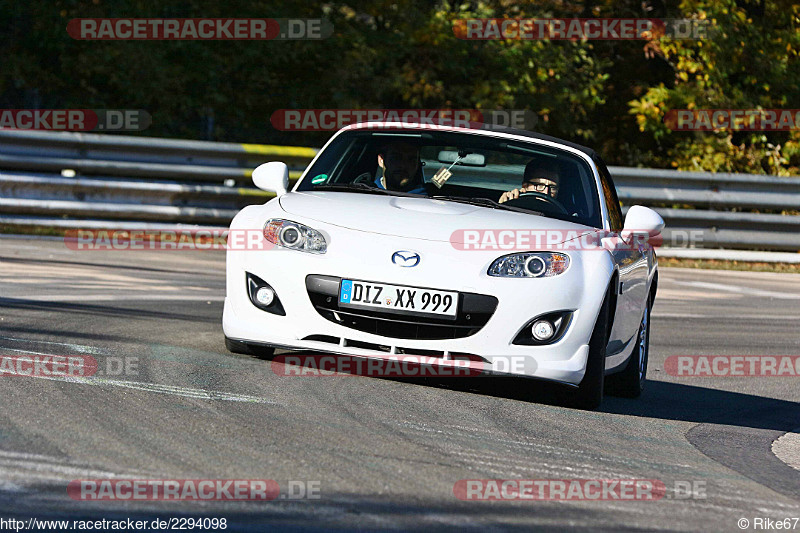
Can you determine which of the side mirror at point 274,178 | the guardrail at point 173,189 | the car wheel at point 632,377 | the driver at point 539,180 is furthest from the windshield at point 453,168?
the guardrail at point 173,189

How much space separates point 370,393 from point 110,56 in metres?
11.5

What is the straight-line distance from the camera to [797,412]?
7.29 m

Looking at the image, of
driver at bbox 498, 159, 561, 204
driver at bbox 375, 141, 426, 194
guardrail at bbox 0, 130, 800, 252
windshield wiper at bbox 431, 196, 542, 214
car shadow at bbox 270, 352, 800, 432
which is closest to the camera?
car shadow at bbox 270, 352, 800, 432

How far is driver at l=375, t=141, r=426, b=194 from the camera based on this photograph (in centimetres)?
744

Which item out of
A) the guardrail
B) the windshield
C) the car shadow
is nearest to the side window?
the windshield

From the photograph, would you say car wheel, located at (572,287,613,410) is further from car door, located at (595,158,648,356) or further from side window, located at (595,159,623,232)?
side window, located at (595,159,623,232)

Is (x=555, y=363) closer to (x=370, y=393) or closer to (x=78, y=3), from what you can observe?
(x=370, y=393)

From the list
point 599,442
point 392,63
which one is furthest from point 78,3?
point 599,442

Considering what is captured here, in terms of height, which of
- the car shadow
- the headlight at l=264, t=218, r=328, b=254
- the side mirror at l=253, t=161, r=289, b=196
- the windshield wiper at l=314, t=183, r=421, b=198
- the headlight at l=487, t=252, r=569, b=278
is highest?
the side mirror at l=253, t=161, r=289, b=196

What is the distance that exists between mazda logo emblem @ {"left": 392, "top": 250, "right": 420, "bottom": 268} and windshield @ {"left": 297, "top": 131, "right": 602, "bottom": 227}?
3.66ft

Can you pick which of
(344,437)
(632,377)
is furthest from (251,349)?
(632,377)

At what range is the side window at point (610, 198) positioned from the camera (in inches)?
293

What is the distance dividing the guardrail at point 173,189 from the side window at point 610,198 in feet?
23.2

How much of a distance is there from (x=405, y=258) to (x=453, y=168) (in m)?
1.53
